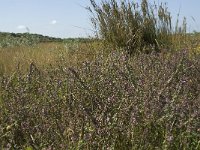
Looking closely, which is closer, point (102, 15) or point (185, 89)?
point (185, 89)

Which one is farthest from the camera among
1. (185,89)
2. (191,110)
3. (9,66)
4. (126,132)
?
(9,66)

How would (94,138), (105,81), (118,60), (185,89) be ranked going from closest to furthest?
(94,138)
(185,89)
(105,81)
(118,60)

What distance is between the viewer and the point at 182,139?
259 centimetres

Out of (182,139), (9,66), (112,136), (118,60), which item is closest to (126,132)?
(112,136)

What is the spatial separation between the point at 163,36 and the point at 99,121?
18.3 feet

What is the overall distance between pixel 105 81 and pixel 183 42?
4387 mm

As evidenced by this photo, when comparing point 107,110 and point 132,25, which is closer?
point 107,110

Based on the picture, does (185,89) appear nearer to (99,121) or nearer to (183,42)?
(99,121)

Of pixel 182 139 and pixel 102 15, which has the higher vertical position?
pixel 102 15

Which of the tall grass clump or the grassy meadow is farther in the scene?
the tall grass clump

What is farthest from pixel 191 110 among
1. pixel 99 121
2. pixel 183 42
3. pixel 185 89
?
pixel 183 42

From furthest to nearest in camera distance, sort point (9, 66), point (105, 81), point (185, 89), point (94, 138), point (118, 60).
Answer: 1. point (9, 66)
2. point (118, 60)
3. point (105, 81)
4. point (185, 89)
5. point (94, 138)

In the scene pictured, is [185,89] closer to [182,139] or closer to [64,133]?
[182,139]

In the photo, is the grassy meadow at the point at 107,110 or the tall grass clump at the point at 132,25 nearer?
the grassy meadow at the point at 107,110
